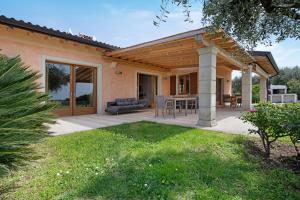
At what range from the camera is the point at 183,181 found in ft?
8.98

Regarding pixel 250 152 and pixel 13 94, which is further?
pixel 250 152

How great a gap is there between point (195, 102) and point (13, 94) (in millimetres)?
9943

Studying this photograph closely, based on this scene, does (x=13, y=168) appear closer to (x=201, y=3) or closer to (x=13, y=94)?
(x=13, y=94)

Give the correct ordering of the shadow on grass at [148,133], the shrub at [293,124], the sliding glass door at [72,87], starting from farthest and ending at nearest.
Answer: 1. the sliding glass door at [72,87]
2. the shadow on grass at [148,133]
3. the shrub at [293,124]

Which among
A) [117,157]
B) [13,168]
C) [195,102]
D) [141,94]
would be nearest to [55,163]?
[117,157]

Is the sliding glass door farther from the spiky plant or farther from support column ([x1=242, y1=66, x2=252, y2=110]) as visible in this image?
support column ([x1=242, y1=66, x2=252, y2=110])

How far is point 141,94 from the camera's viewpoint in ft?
43.7

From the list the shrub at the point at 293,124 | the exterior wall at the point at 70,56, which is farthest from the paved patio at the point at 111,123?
the shrub at the point at 293,124

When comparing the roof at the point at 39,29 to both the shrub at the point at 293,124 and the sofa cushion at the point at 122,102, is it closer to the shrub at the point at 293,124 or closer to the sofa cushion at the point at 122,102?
the sofa cushion at the point at 122,102

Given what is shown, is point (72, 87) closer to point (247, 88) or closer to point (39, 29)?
point (39, 29)

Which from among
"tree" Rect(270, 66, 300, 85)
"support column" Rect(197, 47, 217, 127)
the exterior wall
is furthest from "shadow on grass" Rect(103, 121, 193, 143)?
"tree" Rect(270, 66, 300, 85)

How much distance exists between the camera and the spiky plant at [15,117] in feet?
5.65

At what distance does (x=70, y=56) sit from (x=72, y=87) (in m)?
1.34

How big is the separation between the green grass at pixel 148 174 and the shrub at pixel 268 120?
56cm
